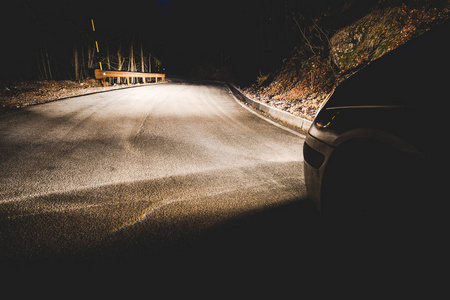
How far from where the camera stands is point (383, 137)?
1361 mm

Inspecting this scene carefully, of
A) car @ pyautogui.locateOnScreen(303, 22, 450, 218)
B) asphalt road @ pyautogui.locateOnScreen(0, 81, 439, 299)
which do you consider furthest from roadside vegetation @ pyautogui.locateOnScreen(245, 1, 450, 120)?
car @ pyautogui.locateOnScreen(303, 22, 450, 218)

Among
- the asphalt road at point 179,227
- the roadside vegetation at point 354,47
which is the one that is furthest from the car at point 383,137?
the roadside vegetation at point 354,47

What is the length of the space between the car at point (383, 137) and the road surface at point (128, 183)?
816 millimetres

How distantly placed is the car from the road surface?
Result: 0.82m

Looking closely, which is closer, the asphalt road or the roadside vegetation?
the asphalt road

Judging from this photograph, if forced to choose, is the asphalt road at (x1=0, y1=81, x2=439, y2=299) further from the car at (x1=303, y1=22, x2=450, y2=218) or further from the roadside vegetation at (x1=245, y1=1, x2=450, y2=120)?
the roadside vegetation at (x1=245, y1=1, x2=450, y2=120)

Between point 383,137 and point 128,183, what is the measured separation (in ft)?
9.22

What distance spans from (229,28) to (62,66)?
3227cm

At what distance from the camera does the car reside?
1.20 metres

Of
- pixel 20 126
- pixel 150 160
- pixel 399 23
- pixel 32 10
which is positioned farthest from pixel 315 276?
pixel 32 10

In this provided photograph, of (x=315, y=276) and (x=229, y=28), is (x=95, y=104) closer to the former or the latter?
(x=315, y=276)

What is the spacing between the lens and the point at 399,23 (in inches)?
277

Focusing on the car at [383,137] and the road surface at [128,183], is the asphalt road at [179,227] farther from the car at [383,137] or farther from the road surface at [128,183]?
the car at [383,137]

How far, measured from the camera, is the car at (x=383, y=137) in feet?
3.94
